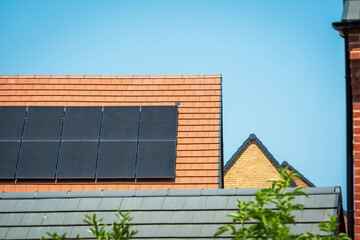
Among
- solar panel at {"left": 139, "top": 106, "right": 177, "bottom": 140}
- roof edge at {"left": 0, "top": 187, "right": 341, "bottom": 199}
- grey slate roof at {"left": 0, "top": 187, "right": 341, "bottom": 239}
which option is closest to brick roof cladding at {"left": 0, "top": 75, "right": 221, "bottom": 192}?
solar panel at {"left": 139, "top": 106, "right": 177, "bottom": 140}

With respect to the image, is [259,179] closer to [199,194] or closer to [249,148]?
[249,148]

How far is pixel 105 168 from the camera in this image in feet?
46.6

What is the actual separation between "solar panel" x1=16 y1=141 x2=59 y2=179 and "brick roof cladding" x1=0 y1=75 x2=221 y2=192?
1457 millimetres

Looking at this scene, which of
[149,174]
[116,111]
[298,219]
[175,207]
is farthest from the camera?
[116,111]

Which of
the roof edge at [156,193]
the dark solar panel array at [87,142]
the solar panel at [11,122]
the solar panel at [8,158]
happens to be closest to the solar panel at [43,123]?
the dark solar panel array at [87,142]

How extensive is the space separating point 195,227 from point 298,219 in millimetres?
1567

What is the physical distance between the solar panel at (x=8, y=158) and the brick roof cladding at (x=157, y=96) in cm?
145

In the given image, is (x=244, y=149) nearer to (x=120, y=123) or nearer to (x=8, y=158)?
(x=120, y=123)

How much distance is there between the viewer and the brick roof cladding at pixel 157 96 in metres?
14.7

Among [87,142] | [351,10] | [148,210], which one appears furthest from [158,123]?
[351,10]

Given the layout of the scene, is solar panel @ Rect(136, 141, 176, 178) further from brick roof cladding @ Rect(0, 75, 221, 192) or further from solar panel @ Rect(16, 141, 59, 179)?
solar panel @ Rect(16, 141, 59, 179)

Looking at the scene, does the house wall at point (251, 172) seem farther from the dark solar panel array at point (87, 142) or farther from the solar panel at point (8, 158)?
the solar panel at point (8, 158)

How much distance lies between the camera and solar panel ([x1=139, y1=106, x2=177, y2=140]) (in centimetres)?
1471

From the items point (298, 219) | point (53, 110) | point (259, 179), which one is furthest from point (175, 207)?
point (259, 179)
